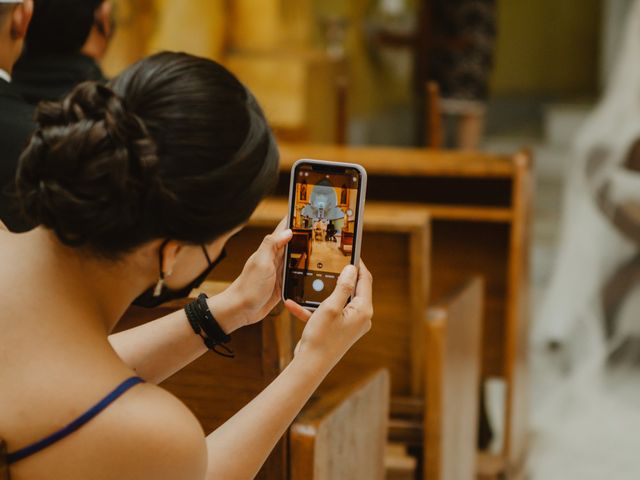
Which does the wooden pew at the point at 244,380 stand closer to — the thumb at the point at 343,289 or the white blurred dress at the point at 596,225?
the thumb at the point at 343,289

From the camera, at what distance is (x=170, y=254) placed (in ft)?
3.31

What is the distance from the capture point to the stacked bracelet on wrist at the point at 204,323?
1197mm

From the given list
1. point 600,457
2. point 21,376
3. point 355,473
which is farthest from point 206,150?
point 600,457

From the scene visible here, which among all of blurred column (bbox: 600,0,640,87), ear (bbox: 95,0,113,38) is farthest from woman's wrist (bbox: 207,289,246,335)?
blurred column (bbox: 600,0,640,87)

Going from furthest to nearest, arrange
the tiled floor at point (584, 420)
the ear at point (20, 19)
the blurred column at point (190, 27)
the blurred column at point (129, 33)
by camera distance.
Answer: the blurred column at point (190, 27)
the blurred column at point (129, 33)
the tiled floor at point (584, 420)
the ear at point (20, 19)

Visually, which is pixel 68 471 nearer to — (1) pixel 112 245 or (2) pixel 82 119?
(1) pixel 112 245

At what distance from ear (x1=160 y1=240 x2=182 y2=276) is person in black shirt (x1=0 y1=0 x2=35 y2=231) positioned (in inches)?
18.4

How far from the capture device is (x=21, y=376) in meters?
0.96

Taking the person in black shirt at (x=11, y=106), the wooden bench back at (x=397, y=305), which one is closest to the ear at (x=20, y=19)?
the person in black shirt at (x=11, y=106)

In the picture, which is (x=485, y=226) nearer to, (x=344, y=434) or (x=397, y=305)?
(x=397, y=305)

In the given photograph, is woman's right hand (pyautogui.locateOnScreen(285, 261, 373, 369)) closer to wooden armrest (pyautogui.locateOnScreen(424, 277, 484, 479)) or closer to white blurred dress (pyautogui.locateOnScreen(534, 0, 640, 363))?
wooden armrest (pyautogui.locateOnScreen(424, 277, 484, 479))

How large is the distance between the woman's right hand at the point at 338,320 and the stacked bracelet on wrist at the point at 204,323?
131mm

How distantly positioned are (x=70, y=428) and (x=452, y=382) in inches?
56.8

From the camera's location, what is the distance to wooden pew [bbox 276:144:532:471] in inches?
120
